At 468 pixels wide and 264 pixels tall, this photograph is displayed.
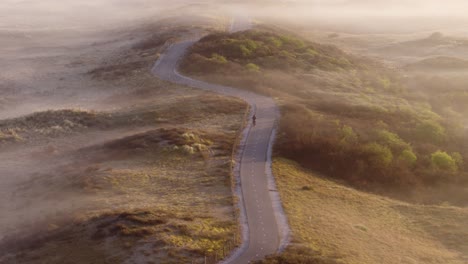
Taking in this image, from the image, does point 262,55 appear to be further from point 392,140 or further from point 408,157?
point 408,157

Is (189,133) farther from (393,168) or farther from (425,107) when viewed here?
(425,107)

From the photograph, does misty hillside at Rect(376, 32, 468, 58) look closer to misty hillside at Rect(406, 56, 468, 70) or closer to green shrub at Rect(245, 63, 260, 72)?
misty hillside at Rect(406, 56, 468, 70)

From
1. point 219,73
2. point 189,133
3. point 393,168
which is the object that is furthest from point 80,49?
point 393,168

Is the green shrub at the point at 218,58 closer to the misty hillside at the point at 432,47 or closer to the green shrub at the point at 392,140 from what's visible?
the green shrub at the point at 392,140

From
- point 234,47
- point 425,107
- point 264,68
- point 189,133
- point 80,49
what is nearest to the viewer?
point 189,133

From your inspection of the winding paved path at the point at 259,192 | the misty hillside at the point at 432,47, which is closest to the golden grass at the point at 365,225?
the winding paved path at the point at 259,192

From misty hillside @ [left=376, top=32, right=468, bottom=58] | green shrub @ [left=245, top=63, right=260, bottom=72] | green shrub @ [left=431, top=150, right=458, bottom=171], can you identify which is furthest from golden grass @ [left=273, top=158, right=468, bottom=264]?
misty hillside @ [left=376, top=32, right=468, bottom=58]
